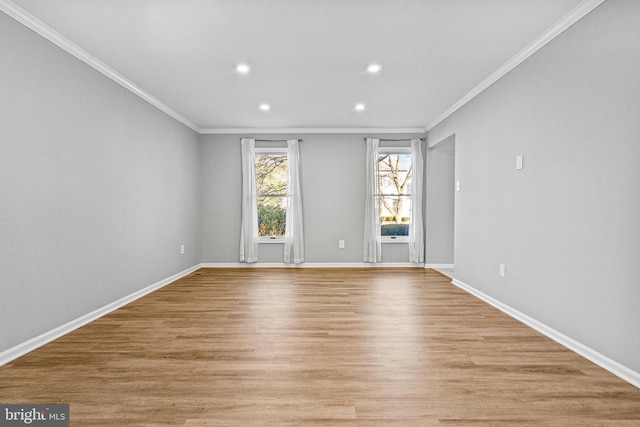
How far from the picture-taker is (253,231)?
579 cm

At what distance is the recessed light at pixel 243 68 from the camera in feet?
10.5

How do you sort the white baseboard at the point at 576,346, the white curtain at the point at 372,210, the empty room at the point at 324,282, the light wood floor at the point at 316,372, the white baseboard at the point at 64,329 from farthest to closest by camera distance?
the white curtain at the point at 372,210 < the white baseboard at the point at 64,329 < the white baseboard at the point at 576,346 < the empty room at the point at 324,282 < the light wood floor at the point at 316,372

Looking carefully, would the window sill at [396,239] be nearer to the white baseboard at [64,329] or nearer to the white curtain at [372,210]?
the white curtain at [372,210]

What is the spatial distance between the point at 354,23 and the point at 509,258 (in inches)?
103

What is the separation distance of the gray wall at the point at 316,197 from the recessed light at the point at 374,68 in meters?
2.50

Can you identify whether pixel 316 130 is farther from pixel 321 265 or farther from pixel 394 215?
pixel 321 265

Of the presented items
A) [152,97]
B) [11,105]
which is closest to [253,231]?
[152,97]

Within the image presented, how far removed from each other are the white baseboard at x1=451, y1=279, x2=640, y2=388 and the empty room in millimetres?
14

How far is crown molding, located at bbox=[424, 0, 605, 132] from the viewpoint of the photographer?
7.42 ft

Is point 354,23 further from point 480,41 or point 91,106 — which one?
point 91,106

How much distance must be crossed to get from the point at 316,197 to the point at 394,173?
58.4 inches

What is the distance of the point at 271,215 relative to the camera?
233 inches

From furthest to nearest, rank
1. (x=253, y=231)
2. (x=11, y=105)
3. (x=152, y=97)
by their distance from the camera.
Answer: (x=253, y=231) < (x=152, y=97) < (x=11, y=105)

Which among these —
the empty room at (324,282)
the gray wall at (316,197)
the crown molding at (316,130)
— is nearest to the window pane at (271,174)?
the gray wall at (316,197)
